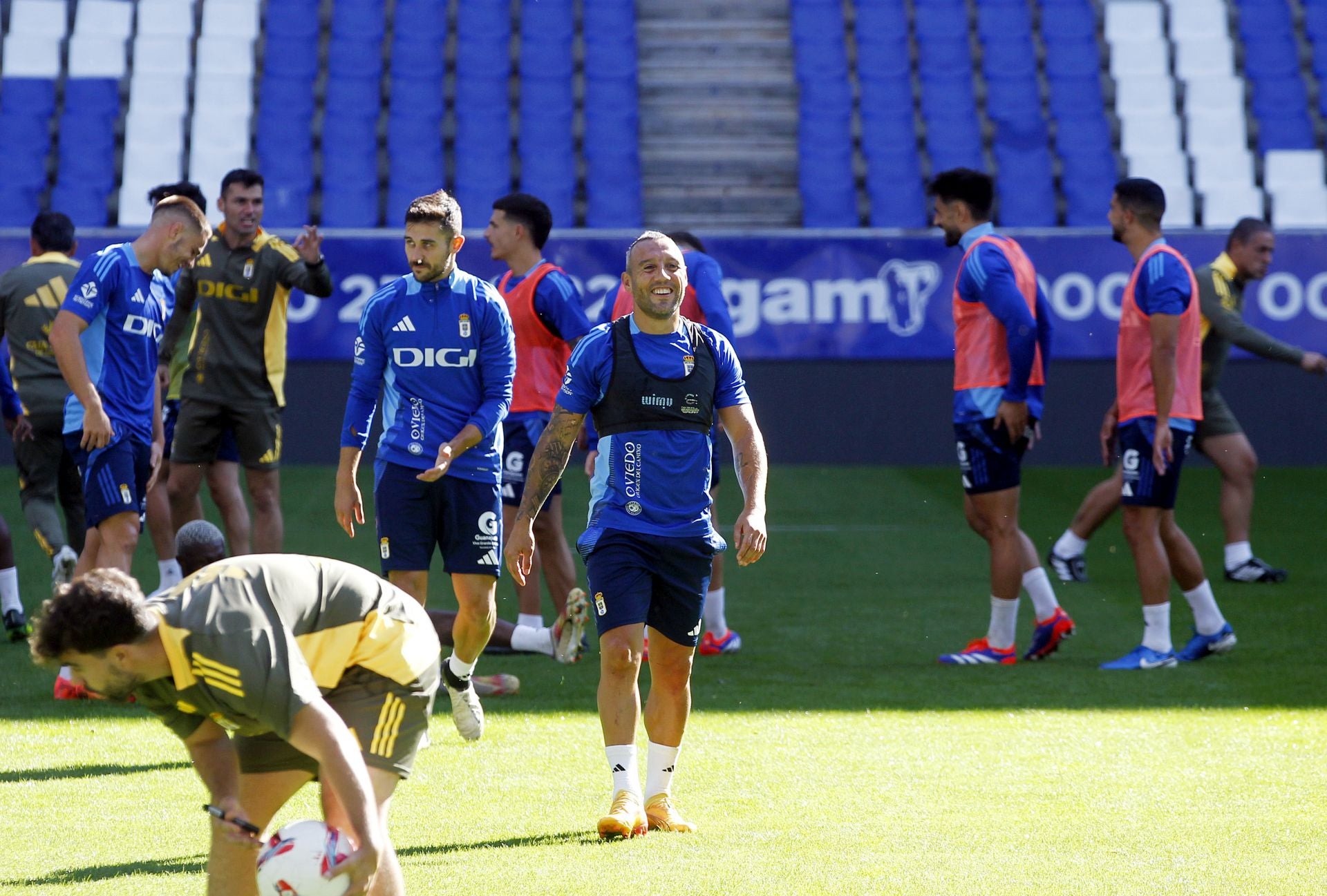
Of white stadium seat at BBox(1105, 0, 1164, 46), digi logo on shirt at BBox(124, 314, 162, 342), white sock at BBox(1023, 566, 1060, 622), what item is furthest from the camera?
white stadium seat at BBox(1105, 0, 1164, 46)

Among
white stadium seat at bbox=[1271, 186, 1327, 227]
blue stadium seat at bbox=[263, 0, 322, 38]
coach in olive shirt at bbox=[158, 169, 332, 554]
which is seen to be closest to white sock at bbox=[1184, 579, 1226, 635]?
coach in olive shirt at bbox=[158, 169, 332, 554]

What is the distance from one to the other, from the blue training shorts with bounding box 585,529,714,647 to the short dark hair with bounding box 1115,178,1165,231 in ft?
11.7

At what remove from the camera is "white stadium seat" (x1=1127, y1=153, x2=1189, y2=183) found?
1858cm

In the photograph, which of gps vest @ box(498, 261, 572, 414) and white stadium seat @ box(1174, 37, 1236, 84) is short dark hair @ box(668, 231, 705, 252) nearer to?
gps vest @ box(498, 261, 572, 414)

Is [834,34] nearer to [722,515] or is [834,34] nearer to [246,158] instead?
[246,158]

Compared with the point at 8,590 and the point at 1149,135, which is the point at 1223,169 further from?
the point at 8,590

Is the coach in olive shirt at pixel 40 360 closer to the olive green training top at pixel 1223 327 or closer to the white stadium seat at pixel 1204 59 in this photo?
the olive green training top at pixel 1223 327

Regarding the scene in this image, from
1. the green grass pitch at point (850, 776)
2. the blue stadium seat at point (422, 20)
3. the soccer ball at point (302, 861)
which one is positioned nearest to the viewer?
the soccer ball at point (302, 861)

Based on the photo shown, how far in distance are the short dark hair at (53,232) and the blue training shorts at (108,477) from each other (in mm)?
1852

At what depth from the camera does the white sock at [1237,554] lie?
984 cm

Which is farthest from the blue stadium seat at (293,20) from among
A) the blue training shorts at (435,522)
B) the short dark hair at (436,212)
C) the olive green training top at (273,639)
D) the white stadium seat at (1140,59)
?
the olive green training top at (273,639)

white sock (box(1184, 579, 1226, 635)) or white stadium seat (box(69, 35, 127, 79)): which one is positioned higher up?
white stadium seat (box(69, 35, 127, 79))

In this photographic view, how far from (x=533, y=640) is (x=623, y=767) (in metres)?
2.58

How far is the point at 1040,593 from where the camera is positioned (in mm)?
7637
